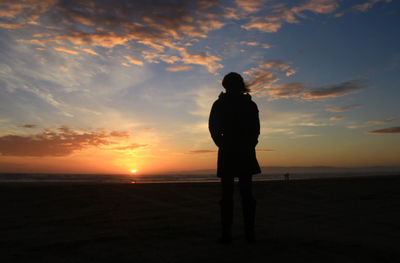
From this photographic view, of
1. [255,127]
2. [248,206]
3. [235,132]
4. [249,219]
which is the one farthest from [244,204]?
[255,127]

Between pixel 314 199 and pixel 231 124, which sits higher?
pixel 231 124

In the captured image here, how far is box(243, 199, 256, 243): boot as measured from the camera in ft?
12.0

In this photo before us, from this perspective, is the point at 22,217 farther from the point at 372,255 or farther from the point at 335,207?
the point at 335,207

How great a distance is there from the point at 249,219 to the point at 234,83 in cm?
198

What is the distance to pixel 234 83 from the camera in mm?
4238

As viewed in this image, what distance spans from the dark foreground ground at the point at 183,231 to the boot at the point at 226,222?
11 centimetres

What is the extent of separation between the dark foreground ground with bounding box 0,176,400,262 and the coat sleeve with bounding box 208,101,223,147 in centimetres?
139

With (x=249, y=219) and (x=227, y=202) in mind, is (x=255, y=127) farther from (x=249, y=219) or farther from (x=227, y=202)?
(x=249, y=219)

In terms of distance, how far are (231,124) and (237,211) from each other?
3.27 m

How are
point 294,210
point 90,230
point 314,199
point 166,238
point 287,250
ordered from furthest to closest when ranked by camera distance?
point 314,199 → point 294,210 → point 90,230 → point 166,238 → point 287,250

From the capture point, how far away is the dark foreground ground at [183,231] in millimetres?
3090

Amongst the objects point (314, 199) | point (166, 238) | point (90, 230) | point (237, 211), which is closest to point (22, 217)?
point (90, 230)

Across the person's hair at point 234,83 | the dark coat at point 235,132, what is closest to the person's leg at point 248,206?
the dark coat at point 235,132

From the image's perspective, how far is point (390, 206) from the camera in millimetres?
6668
